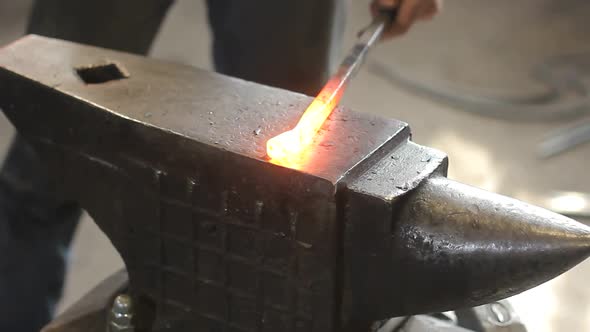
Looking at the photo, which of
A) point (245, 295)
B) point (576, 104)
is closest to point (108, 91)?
point (245, 295)

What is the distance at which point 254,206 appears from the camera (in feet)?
2.80

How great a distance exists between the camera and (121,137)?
3.02 ft

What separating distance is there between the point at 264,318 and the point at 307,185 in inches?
8.7

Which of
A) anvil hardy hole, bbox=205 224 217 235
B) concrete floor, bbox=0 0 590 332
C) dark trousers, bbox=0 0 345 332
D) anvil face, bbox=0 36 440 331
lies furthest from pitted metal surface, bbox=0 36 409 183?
concrete floor, bbox=0 0 590 332

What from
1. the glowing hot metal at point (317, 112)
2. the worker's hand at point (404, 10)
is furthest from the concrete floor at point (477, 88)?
the glowing hot metal at point (317, 112)

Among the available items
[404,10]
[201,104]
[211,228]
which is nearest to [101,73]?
[201,104]

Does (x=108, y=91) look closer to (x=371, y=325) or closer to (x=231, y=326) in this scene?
(x=231, y=326)

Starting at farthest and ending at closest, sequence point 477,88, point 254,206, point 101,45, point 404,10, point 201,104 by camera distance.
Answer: point 477,88
point 101,45
point 404,10
point 201,104
point 254,206

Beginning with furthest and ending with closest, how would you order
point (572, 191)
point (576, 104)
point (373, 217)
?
1. point (576, 104)
2. point (572, 191)
3. point (373, 217)

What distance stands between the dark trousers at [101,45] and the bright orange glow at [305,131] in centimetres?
48

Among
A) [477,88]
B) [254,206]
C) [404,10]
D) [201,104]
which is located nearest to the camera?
[254,206]

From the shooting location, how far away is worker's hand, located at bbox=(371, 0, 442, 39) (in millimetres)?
1213

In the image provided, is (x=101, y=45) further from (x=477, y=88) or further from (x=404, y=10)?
(x=477, y=88)

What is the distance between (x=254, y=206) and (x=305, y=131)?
0.11 meters
